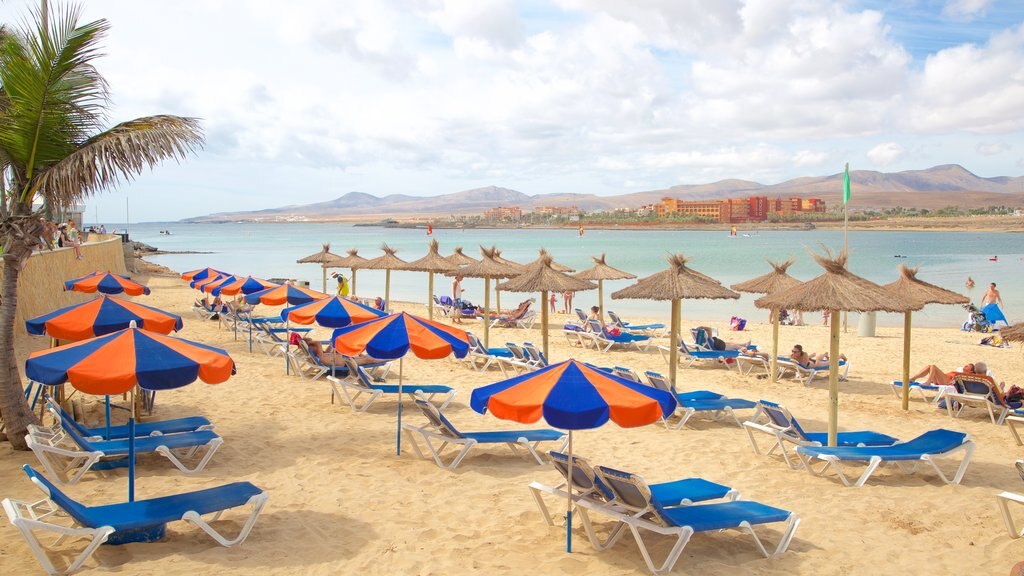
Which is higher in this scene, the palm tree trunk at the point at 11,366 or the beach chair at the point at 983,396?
the palm tree trunk at the point at 11,366

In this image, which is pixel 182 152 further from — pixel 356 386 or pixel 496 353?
pixel 496 353

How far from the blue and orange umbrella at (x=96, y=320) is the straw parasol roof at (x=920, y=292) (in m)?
8.96

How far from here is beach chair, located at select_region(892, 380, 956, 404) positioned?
31.8ft

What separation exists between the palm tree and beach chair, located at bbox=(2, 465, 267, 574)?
86.6 inches

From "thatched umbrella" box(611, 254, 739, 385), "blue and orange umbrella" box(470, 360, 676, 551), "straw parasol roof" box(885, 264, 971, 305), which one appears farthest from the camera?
"straw parasol roof" box(885, 264, 971, 305)

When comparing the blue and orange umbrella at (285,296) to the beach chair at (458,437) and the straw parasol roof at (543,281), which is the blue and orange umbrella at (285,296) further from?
the beach chair at (458,437)

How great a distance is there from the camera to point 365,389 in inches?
352

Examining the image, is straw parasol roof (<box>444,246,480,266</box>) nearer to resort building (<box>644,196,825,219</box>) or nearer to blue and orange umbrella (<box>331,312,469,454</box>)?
blue and orange umbrella (<box>331,312,469,454</box>)

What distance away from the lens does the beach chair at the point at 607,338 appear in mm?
14734

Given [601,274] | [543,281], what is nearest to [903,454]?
[543,281]

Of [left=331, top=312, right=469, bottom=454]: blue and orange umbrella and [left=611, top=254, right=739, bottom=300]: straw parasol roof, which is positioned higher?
[left=611, top=254, right=739, bottom=300]: straw parasol roof

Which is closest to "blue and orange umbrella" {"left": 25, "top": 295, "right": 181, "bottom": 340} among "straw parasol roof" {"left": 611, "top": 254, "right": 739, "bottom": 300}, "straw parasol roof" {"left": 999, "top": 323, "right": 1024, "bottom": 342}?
"straw parasol roof" {"left": 611, "top": 254, "right": 739, "bottom": 300}

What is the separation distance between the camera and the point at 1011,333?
768 cm

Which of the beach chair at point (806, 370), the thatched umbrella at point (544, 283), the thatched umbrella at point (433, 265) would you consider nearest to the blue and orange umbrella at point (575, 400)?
the thatched umbrella at point (544, 283)
